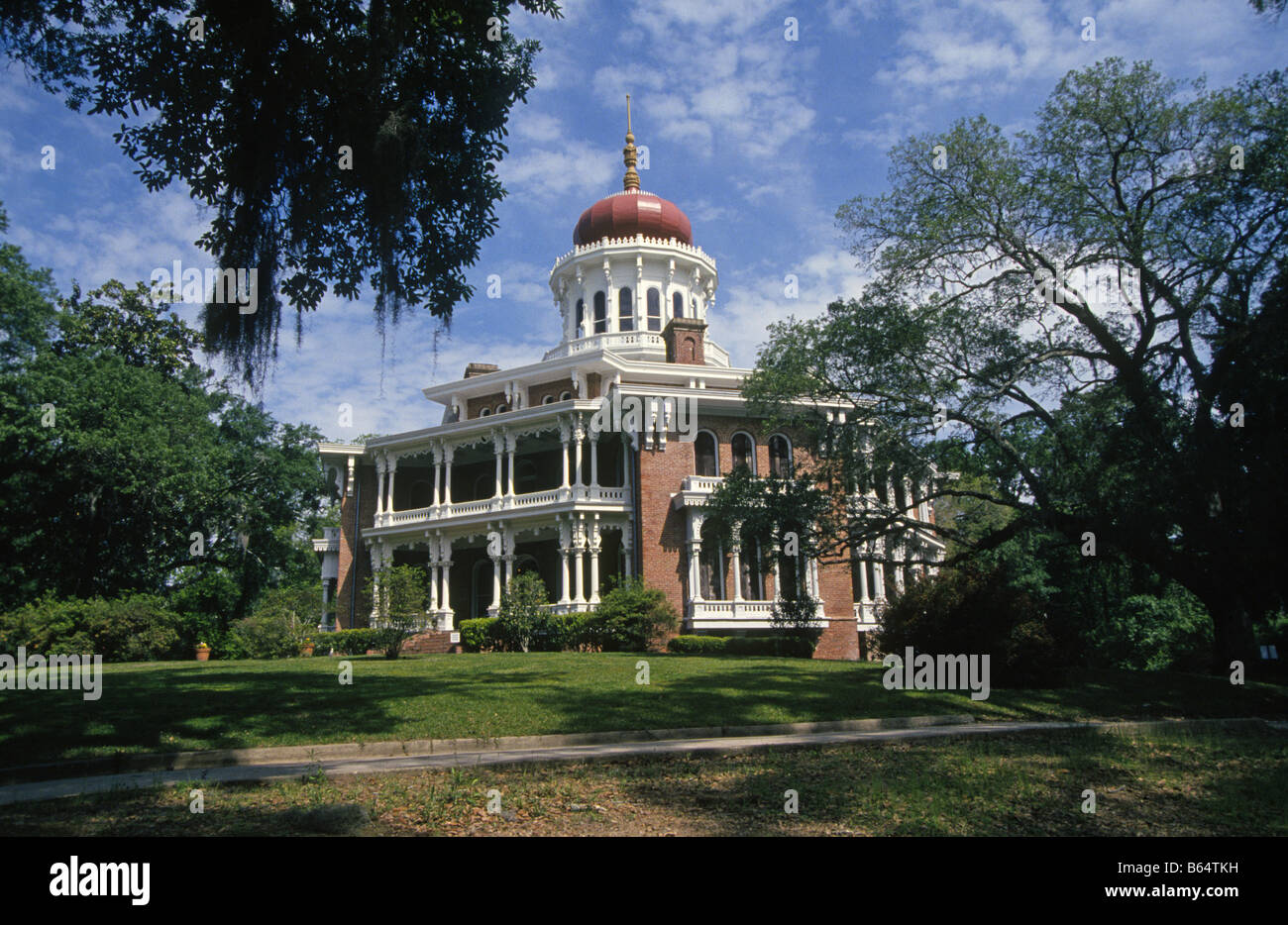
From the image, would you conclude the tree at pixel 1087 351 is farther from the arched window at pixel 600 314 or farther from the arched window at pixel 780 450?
the arched window at pixel 600 314

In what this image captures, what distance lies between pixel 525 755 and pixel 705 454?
23544mm

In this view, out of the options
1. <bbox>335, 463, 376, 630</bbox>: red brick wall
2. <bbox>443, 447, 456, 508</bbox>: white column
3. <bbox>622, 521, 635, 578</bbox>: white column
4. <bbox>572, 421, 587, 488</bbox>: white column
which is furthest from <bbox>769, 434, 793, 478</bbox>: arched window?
<bbox>335, 463, 376, 630</bbox>: red brick wall

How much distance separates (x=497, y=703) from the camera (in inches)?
486

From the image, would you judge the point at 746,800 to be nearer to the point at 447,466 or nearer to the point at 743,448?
the point at 743,448

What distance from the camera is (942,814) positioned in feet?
21.5

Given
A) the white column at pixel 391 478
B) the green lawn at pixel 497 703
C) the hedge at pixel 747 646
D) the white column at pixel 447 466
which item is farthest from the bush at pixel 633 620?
the white column at pixel 391 478

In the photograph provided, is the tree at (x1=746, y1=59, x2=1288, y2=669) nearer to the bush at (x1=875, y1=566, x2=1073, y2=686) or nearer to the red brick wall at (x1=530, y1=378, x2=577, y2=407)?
the bush at (x1=875, y1=566, x2=1073, y2=686)

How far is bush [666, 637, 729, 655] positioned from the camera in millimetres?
25000

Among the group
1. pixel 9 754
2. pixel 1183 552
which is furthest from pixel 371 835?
pixel 1183 552

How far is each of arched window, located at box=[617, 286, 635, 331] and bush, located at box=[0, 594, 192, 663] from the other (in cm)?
2360

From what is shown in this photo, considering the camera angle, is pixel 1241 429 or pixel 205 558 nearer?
pixel 1241 429

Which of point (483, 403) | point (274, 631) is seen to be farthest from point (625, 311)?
point (274, 631)
